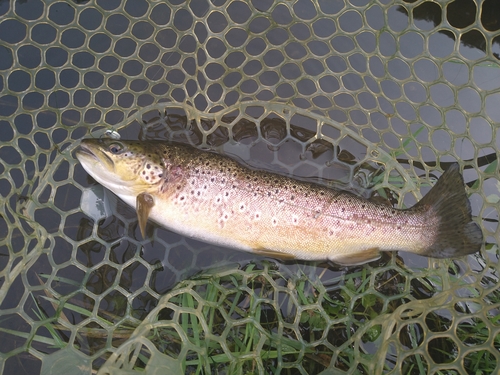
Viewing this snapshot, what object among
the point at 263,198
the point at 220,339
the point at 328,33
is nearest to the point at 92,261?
the point at 220,339

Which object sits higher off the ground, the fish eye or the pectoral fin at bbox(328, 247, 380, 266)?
the fish eye

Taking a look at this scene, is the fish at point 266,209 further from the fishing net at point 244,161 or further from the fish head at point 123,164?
the fishing net at point 244,161

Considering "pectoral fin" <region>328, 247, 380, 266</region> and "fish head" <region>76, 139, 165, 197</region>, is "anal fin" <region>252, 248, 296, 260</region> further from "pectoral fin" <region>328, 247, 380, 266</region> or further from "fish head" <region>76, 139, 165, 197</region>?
"fish head" <region>76, 139, 165, 197</region>

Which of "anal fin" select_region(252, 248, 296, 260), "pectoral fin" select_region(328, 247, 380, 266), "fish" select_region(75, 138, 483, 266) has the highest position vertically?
"fish" select_region(75, 138, 483, 266)

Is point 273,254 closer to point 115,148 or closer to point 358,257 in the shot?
point 358,257

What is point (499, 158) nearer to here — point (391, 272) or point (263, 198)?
point (391, 272)

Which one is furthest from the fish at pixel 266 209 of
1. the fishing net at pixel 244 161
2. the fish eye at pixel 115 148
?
the fishing net at pixel 244 161

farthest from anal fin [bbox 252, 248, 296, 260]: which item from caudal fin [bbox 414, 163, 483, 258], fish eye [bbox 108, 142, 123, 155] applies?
fish eye [bbox 108, 142, 123, 155]
